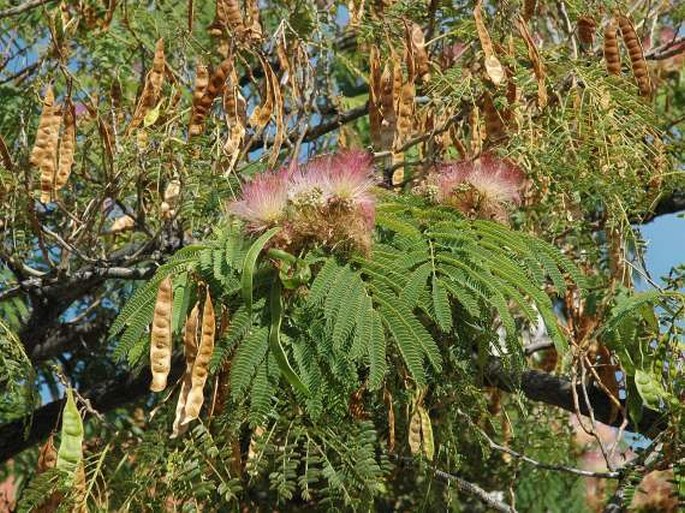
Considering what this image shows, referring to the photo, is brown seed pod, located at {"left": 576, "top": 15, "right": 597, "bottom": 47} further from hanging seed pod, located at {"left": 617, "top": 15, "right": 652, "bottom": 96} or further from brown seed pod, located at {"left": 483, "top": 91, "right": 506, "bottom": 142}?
brown seed pod, located at {"left": 483, "top": 91, "right": 506, "bottom": 142}

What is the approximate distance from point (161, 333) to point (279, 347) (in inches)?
11.8

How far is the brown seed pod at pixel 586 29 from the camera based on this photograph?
16.6ft

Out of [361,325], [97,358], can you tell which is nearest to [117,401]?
[97,358]

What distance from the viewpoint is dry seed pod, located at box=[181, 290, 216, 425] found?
3.30 meters

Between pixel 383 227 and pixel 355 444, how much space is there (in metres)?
0.59

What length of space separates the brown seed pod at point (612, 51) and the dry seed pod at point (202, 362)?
6.22ft

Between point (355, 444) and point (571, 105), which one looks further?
point (571, 105)

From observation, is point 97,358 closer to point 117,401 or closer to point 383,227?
point 117,401

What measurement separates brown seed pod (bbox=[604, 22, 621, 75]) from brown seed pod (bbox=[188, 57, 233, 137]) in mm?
1299

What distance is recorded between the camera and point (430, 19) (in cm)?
520

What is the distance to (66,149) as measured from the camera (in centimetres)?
446

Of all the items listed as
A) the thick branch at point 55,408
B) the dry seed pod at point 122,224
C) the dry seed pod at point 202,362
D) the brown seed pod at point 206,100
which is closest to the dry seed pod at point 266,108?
the brown seed pod at point 206,100

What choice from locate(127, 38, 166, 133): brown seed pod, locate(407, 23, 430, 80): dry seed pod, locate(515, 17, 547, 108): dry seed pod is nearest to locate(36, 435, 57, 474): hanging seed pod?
locate(127, 38, 166, 133): brown seed pod

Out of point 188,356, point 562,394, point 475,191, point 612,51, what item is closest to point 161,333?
point 188,356
